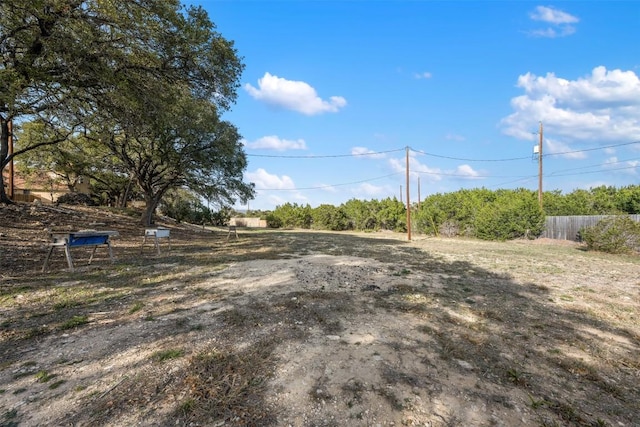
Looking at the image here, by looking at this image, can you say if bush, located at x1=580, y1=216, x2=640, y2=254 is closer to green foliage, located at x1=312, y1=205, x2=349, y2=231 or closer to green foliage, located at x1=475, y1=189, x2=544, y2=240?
green foliage, located at x1=475, y1=189, x2=544, y2=240

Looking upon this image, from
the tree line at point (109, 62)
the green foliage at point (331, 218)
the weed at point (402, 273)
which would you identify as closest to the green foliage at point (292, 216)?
the green foliage at point (331, 218)

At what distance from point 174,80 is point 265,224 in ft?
107

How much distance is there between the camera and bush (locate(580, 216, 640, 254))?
40.7 feet

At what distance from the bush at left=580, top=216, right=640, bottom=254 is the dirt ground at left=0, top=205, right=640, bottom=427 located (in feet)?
29.6

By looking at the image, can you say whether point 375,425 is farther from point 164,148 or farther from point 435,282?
point 164,148

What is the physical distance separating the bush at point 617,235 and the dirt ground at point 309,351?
9029 millimetres

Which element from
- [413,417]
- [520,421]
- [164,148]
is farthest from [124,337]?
[164,148]

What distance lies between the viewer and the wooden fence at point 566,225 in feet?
52.7

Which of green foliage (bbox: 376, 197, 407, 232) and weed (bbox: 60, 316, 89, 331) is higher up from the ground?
green foliage (bbox: 376, 197, 407, 232)

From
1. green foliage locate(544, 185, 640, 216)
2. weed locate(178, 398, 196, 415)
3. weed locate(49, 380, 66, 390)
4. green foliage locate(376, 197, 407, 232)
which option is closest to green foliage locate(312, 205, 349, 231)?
green foliage locate(376, 197, 407, 232)

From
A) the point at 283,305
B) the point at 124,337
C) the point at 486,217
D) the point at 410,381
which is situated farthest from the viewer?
the point at 486,217

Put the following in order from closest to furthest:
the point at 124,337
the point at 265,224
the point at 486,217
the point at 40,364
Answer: the point at 40,364 → the point at 124,337 → the point at 486,217 → the point at 265,224

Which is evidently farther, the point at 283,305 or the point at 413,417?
the point at 283,305

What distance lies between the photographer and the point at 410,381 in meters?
2.38
